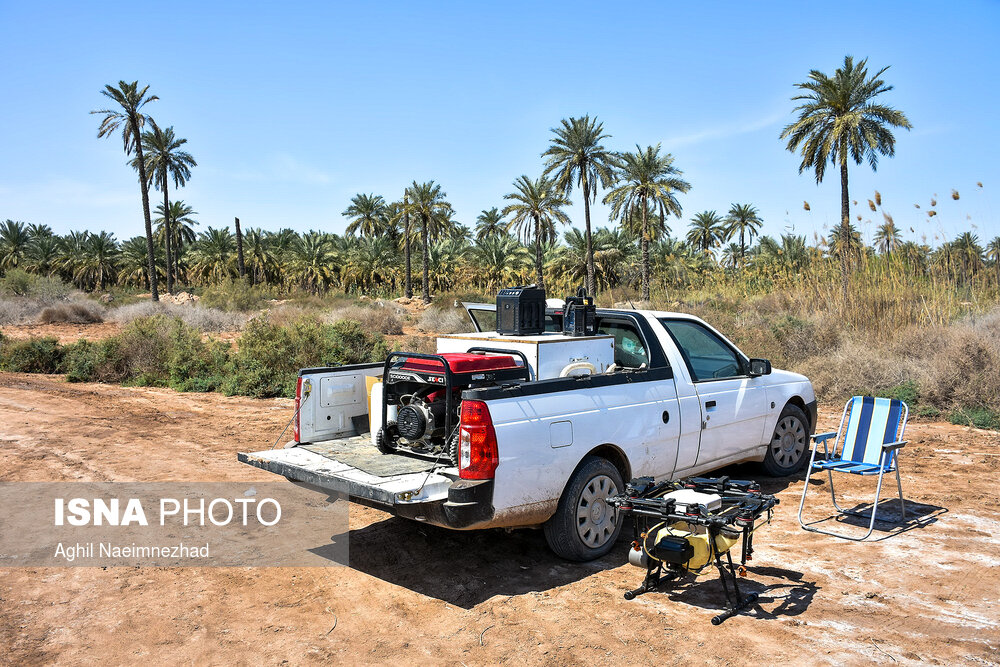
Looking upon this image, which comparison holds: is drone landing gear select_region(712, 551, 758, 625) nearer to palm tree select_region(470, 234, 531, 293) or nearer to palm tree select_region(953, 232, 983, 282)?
palm tree select_region(953, 232, 983, 282)

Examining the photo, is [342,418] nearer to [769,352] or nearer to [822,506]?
[822,506]

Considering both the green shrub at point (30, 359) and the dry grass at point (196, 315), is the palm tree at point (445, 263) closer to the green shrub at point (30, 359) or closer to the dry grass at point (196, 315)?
the dry grass at point (196, 315)

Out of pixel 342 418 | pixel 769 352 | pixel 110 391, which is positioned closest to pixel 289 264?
pixel 110 391

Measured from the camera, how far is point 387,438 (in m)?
5.78

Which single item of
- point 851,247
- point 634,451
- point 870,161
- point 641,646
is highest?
point 870,161

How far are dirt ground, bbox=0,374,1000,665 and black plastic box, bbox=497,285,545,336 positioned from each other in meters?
1.76

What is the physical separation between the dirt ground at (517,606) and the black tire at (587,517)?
153mm

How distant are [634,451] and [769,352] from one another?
31.2 feet

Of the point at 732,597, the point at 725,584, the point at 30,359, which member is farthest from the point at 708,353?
the point at 30,359

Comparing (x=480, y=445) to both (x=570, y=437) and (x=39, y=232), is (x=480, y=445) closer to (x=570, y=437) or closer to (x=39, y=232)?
(x=570, y=437)

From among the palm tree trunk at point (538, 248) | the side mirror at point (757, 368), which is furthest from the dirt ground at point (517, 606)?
the palm tree trunk at point (538, 248)

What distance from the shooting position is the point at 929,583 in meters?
4.82

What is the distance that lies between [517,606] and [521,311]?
2.49 metres

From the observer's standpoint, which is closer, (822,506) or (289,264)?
(822,506)
